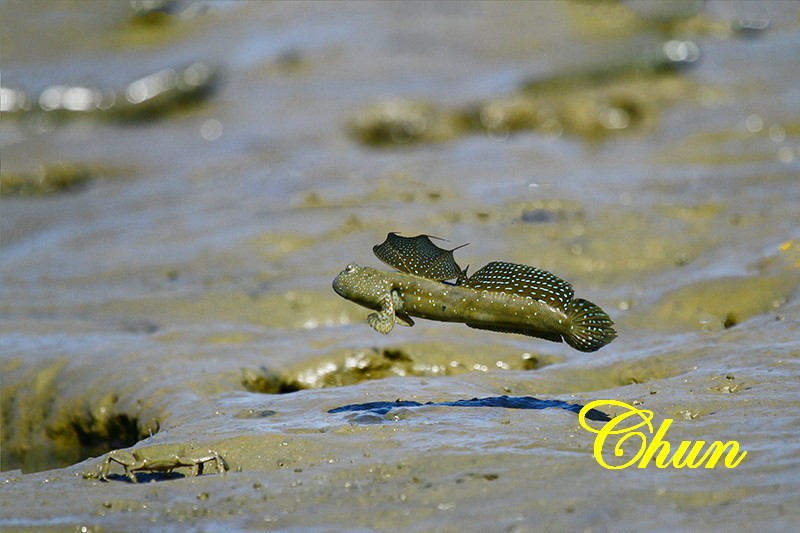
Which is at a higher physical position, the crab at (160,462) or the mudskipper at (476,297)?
the mudskipper at (476,297)

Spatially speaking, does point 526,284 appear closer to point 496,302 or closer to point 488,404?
point 496,302

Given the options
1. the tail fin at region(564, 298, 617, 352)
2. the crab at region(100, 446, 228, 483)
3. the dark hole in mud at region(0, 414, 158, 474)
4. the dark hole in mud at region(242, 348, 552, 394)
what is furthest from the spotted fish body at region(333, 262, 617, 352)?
the dark hole in mud at region(0, 414, 158, 474)

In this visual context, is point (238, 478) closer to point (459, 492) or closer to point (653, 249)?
point (459, 492)

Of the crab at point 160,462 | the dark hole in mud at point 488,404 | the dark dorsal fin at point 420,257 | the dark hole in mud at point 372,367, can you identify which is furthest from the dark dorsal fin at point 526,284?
the dark hole in mud at point 372,367

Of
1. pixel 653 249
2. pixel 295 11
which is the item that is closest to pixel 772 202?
pixel 653 249

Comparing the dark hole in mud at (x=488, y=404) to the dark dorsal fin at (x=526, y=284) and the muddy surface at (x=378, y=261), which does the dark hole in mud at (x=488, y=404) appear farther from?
the dark dorsal fin at (x=526, y=284)

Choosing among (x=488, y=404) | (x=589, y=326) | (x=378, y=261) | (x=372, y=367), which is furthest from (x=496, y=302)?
(x=378, y=261)
